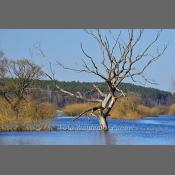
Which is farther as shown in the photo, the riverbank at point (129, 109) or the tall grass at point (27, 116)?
the tall grass at point (27, 116)

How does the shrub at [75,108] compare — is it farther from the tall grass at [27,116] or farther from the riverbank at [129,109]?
the tall grass at [27,116]

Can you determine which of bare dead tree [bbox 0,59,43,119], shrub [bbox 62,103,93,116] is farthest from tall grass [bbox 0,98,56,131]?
shrub [bbox 62,103,93,116]

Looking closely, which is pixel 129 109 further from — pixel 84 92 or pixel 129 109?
pixel 84 92

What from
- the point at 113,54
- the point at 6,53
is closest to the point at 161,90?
the point at 113,54

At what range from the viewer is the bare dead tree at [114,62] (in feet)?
35.8

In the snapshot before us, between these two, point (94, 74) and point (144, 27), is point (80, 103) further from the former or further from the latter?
point (144, 27)

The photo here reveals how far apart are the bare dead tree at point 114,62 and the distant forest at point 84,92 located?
14 centimetres

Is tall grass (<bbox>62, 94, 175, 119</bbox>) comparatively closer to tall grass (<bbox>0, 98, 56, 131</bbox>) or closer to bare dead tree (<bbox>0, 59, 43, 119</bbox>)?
tall grass (<bbox>0, 98, 56, 131</bbox>)

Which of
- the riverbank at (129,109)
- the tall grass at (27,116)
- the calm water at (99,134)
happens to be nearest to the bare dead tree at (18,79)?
the tall grass at (27,116)

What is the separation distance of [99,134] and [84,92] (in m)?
0.79

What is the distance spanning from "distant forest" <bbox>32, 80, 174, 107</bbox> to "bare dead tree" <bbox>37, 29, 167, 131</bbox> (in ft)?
0.45

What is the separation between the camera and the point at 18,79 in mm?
11031

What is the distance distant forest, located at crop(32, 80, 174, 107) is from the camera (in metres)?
10.9

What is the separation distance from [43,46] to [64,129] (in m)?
1.50
